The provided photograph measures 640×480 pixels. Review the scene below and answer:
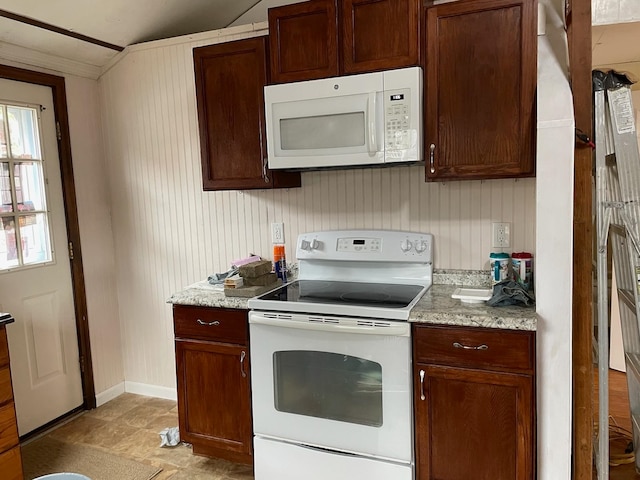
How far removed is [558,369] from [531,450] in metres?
0.33

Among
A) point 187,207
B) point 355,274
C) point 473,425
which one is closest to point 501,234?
point 355,274

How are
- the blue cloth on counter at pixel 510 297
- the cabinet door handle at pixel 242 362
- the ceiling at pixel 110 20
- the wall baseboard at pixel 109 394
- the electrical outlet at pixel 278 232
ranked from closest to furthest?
the blue cloth on counter at pixel 510 297 → the cabinet door handle at pixel 242 362 → the ceiling at pixel 110 20 → the electrical outlet at pixel 278 232 → the wall baseboard at pixel 109 394

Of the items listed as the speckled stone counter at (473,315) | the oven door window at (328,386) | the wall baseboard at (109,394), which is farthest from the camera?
the wall baseboard at (109,394)

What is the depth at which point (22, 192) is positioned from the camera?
2.88 m

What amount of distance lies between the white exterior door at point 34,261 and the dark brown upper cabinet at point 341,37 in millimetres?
1558

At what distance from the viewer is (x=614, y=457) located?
2447mm

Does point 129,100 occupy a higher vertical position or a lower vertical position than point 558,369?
higher

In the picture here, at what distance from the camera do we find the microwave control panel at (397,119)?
2154 mm

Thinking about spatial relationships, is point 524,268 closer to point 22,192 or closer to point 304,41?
point 304,41

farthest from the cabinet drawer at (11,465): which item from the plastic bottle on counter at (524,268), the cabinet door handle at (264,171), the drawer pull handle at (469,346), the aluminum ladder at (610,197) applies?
the aluminum ladder at (610,197)

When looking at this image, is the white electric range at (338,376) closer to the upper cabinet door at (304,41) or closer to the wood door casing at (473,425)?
the wood door casing at (473,425)

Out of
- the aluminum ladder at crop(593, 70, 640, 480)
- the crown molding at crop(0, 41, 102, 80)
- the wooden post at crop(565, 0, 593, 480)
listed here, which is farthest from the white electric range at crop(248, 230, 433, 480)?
the crown molding at crop(0, 41, 102, 80)

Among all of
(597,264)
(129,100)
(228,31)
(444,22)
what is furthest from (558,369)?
(129,100)

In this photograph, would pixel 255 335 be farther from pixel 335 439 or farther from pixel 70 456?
pixel 70 456
